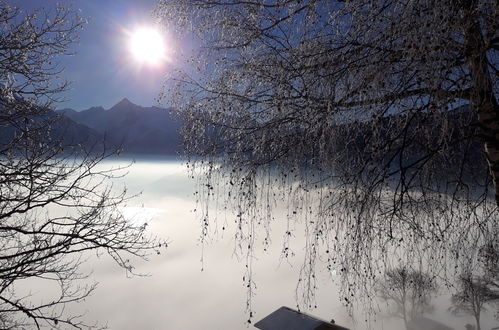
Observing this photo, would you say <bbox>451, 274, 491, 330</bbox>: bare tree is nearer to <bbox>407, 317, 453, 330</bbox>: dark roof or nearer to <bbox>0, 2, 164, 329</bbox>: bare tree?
<bbox>0, 2, 164, 329</bbox>: bare tree

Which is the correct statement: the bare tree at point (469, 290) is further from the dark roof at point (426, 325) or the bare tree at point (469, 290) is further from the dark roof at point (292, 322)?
the dark roof at point (426, 325)

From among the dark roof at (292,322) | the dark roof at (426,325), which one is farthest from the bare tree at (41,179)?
the dark roof at (426,325)

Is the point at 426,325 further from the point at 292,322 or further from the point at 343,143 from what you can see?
the point at 343,143

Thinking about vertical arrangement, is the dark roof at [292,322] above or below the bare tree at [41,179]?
below

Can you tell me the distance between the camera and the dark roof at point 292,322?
5.65 m

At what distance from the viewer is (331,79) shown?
218 centimetres

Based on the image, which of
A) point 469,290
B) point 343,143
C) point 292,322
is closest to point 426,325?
point 292,322

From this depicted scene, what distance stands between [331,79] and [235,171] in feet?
3.61

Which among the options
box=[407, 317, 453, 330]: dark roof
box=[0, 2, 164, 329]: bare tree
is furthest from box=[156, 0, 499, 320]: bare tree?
box=[407, 317, 453, 330]: dark roof

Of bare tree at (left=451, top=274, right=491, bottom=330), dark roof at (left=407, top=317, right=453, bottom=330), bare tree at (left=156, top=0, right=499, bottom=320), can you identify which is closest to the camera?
bare tree at (left=156, top=0, right=499, bottom=320)

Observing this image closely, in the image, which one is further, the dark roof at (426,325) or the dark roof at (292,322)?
the dark roof at (426,325)

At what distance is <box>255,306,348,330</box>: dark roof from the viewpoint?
5.65 meters

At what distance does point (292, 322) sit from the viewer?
5871 millimetres

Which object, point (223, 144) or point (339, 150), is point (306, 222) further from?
point (223, 144)
